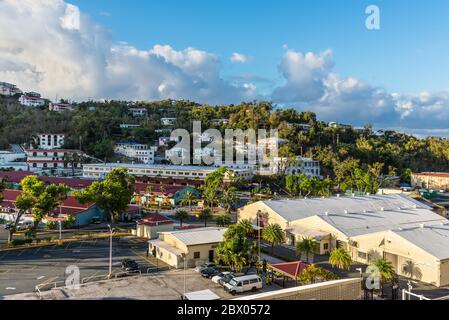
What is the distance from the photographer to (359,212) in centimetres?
3127

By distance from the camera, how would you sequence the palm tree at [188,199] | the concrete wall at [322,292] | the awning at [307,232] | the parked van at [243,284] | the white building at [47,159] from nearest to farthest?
1. the concrete wall at [322,292]
2. the parked van at [243,284]
3. the awning at [307,232]
4. the palm tree at [188,199]
5. the white building at [47,159]

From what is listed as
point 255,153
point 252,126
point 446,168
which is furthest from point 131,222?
point 446,168

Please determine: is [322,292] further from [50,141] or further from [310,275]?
[50,141]

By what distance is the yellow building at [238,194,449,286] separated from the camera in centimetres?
2173

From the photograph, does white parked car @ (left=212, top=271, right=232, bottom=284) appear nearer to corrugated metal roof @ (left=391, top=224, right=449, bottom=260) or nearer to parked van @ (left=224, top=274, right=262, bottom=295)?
parked van @ (left=224, top=274, right=262, bottom=295)

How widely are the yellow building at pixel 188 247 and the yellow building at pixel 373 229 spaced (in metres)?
7.20

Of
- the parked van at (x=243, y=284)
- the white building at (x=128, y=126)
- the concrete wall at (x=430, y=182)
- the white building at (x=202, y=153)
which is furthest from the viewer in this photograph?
the white building at (x=128, y=126)

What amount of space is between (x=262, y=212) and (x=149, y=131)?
74245 mm

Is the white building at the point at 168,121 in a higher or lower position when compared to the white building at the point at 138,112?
lower

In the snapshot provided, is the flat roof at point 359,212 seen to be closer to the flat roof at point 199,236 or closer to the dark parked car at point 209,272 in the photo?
the flat roof at point 199,236

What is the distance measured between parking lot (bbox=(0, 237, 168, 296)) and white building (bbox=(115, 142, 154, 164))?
197ft

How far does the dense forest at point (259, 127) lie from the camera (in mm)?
85312

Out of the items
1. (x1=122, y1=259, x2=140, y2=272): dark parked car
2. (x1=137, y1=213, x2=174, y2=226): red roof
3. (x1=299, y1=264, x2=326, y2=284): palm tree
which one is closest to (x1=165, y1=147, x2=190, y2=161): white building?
(x1=137, y1=213, x2=174, y2=226): red roof

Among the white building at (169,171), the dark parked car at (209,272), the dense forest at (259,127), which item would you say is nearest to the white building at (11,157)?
the dense forest at (259,127)
